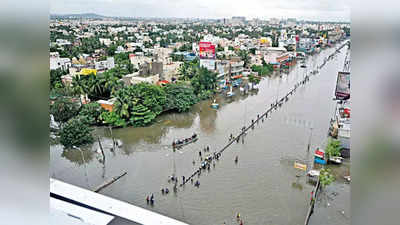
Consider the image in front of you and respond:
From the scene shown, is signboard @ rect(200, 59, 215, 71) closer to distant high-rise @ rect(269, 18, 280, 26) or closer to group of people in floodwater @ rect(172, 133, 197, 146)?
group of people in floodwater @ rect(172, 133, 197, 146)

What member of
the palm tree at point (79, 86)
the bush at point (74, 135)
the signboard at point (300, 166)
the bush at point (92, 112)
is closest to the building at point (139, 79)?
the palm tree at point (79, 86)

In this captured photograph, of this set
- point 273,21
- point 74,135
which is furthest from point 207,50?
point 273,21

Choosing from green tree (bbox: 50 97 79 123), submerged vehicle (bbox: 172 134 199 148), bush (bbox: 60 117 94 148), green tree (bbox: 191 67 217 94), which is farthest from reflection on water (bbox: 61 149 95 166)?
green tree (bbox: 191 67 217 94)

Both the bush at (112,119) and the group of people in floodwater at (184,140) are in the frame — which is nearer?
the group of people in floodwater at (184,140)

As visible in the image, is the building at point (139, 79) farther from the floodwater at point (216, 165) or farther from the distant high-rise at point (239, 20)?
the distant high-rise at point (239, 20)

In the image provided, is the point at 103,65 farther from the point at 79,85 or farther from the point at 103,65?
the point at 79,85
